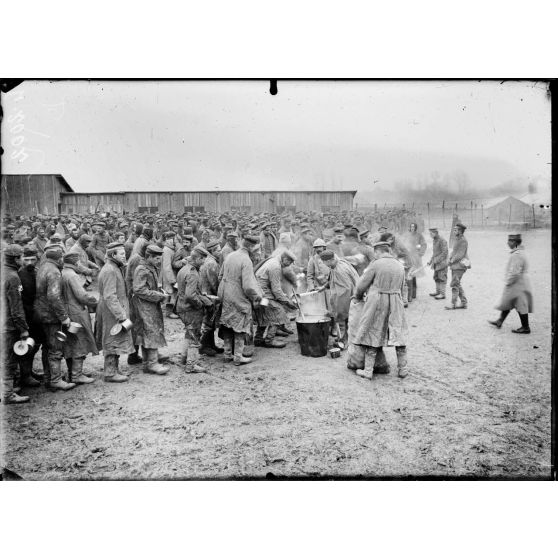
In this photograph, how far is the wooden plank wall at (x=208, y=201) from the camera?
17.7ft

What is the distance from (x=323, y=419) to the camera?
508cm

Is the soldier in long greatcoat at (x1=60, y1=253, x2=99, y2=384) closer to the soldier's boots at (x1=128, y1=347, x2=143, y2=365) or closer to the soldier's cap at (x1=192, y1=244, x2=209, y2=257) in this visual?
the soldier's boots at (x1=128, y1=347, x2=143, y2=365)

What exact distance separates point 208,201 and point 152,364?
→ 205 cm

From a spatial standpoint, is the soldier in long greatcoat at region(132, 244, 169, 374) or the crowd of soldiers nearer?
the crowd of soldiers

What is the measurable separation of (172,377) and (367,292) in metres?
2.54

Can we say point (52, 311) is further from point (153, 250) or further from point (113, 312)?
point (153, 250)

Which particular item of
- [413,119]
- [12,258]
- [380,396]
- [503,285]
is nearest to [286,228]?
[413,119]

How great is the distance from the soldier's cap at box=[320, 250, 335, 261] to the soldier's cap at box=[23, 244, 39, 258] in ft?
11.0

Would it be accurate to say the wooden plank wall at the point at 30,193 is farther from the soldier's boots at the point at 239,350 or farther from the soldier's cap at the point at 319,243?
the soldier's cap at the point at 319,243

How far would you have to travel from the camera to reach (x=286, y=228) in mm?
5621

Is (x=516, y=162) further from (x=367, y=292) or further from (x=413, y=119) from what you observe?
(x=367, y=292)

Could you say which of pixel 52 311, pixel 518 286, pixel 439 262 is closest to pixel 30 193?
pixel 52 311

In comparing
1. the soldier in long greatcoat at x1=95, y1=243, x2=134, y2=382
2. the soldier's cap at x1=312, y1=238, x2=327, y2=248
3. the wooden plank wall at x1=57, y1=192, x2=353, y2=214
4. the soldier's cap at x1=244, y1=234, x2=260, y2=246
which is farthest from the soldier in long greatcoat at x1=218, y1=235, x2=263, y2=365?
the soldier in long greatcoat at x1=95, y1=243, x2=134, y2=382

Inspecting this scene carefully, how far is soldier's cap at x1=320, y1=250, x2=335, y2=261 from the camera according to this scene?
566cm
